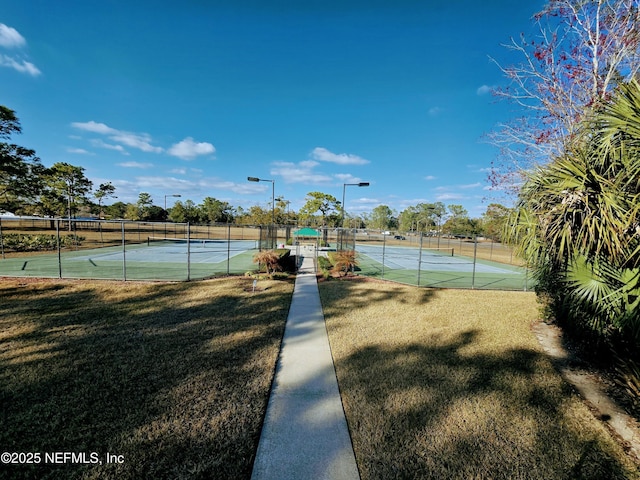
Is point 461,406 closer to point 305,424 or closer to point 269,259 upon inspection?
point 305,424

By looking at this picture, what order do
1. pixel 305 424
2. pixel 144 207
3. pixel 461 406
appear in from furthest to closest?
pixel 144 207, pixel 461 406, pixel 305 424

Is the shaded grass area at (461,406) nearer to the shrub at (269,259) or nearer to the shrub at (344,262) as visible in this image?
the shrub at (269,259)

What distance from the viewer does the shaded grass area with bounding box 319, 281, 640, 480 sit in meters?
2.46

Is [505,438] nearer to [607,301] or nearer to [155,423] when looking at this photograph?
Answer: [607,301]

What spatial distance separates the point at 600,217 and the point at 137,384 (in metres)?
6.38

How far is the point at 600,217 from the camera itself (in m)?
3.51

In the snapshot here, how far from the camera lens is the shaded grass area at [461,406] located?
246 cm

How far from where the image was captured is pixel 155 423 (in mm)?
2764

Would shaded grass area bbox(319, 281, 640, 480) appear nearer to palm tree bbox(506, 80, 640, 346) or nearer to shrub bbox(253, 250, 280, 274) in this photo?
palm tree bbox(506, 80, 640, 346)

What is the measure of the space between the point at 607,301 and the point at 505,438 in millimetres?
2352

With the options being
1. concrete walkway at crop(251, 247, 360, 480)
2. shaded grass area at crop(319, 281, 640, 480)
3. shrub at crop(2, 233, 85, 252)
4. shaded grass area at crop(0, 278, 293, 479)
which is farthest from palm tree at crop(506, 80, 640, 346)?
shrub at crop(2, 233, 85, 252)

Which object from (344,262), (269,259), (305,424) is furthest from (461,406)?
(344,262)

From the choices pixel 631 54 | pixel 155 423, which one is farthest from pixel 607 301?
pixel 631 54

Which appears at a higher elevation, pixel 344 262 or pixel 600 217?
pixel 600 217
